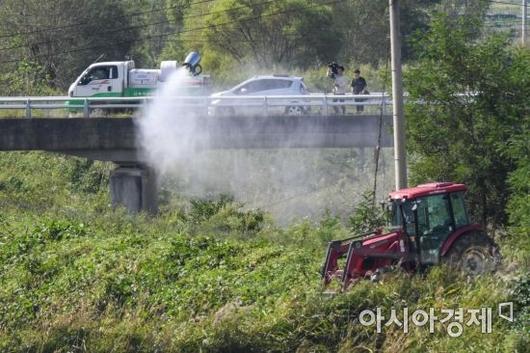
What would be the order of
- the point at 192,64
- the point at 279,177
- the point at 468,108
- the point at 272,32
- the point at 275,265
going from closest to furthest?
1. the point at 275,265
2. the point at 468,108
3. the point at 279,177
4. the point at 192,64
5. the point at 272,32

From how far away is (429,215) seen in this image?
17.9 meters

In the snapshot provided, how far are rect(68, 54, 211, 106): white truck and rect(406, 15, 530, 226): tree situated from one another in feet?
58.0

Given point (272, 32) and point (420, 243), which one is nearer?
point (420, 243)

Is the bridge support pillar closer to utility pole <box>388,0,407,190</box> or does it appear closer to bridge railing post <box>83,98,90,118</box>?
bridge railing post <box>83,98,90,118</box>

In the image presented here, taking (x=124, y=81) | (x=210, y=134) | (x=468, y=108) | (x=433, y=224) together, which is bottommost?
(x=433, y=224)

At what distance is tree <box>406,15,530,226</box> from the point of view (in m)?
21.3

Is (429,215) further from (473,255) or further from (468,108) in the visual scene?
(468,108)

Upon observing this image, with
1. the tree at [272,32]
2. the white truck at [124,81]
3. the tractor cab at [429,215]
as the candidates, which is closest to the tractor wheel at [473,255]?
the tractor cab at [429,215]

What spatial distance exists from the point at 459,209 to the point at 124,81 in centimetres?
2320

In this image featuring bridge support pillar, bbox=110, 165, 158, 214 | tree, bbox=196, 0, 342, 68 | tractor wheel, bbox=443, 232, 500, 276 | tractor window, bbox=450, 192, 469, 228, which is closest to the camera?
tractor wheel, bbox=443, 232, 500, 276

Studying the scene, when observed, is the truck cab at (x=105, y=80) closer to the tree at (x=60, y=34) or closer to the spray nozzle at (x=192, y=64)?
the spray nozzle at (x=192, y=64)

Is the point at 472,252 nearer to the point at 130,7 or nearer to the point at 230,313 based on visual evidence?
the point at 230,313

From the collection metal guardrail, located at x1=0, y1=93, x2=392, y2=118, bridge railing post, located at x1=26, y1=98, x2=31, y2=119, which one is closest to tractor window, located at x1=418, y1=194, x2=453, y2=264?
metal guardrail, located at x1=0, y1=93, x2=392, y2=118

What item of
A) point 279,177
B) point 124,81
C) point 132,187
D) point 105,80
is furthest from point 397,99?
point 105,80
